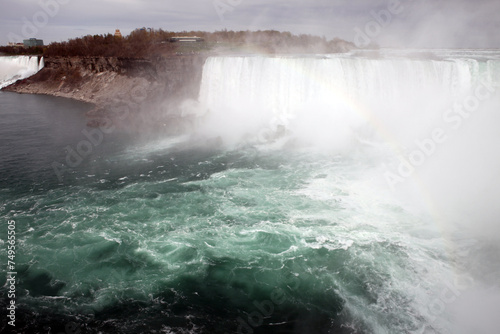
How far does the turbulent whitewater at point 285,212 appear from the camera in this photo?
10742 millimetres

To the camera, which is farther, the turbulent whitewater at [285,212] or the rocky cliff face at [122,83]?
the rocky cliff face at [122,83]

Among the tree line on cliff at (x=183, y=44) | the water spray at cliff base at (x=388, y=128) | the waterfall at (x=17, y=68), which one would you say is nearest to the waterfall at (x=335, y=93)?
the water spray at cliff base at (x=388, y=128)

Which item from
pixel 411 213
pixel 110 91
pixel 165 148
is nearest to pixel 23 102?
pixel 110 91

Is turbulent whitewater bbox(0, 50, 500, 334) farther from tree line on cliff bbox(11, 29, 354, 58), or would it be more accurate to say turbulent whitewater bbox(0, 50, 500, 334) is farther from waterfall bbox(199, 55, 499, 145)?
tree line on cliff bbox(11, 29, 354, 58)

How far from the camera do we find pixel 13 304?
1088 cm

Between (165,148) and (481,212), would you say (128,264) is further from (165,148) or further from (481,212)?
(481,212)

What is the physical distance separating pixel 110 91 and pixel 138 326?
43913 millimetres

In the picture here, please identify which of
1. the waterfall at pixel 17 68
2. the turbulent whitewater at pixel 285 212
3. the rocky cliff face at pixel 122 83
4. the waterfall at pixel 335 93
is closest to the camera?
the turbulent whitewater at pixel 285 212

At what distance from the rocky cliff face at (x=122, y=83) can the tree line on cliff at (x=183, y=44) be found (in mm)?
1994

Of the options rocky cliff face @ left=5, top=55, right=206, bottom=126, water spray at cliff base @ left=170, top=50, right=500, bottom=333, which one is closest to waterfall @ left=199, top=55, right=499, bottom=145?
water spray at cliff base @ left=170, top=50, right=500, bottom=333

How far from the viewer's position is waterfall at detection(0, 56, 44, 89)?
209 feet

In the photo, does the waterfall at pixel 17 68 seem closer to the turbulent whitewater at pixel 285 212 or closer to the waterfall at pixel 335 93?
the turbulent whitewater at pixel 285 212

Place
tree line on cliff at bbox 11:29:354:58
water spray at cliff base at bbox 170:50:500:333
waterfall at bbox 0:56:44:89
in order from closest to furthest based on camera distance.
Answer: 1. water spray at cliff base at bbox 170:50:500:333
2. tree line on cliff at bbox 11:29:354:58
3. waterfall at bbox 0:56:44:89

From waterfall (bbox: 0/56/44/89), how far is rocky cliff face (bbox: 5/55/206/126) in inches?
153
